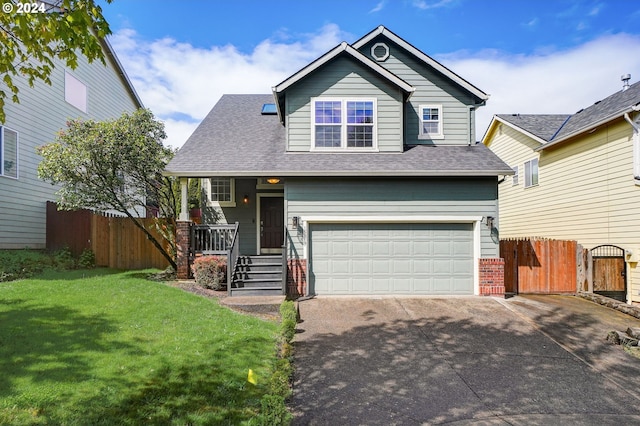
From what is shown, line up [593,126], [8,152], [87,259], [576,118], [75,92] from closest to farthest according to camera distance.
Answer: [593,126]
[8,152]
[87,259]
[576,118]
[75,92]

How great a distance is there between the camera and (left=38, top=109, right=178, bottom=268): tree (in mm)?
10070

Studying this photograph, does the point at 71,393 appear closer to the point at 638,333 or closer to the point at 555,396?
the point at 555,396

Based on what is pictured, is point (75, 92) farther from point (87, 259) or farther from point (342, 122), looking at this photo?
point (342, 122)

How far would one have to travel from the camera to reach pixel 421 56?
37.3ft

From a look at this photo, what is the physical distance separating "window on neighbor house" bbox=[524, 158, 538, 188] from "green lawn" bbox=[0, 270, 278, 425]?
13403mm

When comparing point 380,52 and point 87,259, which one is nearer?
point 380,52

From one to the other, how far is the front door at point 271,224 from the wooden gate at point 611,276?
9990mm

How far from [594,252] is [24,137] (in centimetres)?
1982

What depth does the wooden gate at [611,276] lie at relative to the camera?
1045 cm

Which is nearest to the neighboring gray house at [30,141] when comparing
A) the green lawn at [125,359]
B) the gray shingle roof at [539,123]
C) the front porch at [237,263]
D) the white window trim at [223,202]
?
the green lawn at [125,359]

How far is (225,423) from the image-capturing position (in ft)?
12.0

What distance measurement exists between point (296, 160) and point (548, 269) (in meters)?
8.46

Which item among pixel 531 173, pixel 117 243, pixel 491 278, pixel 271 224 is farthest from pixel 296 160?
pixel 531 173

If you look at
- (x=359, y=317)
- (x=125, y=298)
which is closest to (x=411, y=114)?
(x=359, y=317)
